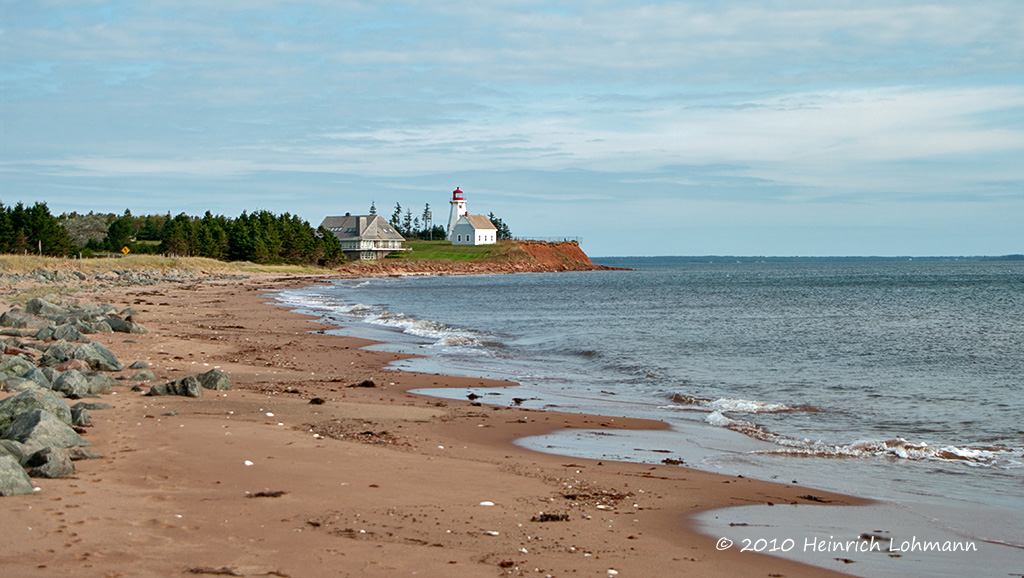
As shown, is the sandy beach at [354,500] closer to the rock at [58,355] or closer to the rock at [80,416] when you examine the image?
the rock at [80,416]

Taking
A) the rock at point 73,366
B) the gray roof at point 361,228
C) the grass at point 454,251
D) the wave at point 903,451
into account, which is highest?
the gray roof at point 361,228

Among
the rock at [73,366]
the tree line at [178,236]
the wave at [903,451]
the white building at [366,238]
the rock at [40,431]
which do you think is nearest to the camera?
the rock at [40,431]

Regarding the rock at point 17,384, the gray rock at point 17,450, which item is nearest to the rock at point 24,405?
the gray rock at point 17,450

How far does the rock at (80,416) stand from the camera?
1007 centimetres

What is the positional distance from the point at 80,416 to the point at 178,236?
90062 mm

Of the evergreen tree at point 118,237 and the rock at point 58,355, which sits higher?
the evergreen tree at point 118,237

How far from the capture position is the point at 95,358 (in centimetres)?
1459

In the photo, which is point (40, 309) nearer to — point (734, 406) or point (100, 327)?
point (100, 327)

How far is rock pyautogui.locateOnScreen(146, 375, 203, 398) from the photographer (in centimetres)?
1289

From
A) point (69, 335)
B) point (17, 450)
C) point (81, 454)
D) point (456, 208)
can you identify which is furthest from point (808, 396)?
point (456, 208)

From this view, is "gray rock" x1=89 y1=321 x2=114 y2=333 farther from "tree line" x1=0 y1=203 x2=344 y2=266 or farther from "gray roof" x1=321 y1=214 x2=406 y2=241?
"gray roof" x1=321 y1=214 x2=406 y2=241

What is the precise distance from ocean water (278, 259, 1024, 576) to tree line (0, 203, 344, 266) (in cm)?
5065

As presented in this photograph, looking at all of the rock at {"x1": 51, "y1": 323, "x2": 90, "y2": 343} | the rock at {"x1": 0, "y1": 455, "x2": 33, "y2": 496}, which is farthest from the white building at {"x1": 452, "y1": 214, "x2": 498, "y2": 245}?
the rock at {"x1": 0, "y1": 455, "x2": 33, "y2": 496}

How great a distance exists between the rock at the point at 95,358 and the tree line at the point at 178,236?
215 feet
